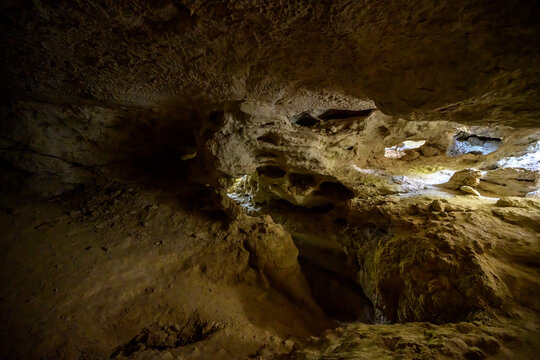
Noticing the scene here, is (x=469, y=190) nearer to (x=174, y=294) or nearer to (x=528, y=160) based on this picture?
(x=528, y=160)

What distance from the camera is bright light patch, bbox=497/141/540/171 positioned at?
4.07m

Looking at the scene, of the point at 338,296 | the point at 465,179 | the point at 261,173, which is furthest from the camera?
the point at 338,296

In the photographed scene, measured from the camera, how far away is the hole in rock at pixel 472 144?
14.1 ft

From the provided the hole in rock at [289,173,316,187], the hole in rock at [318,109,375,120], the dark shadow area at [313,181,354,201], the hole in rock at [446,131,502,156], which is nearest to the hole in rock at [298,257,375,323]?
the dark shadow area at [313,181,354,201]

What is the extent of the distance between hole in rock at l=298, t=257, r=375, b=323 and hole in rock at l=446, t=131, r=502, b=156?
3752 millimetres

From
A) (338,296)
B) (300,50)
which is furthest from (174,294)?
(338,296)

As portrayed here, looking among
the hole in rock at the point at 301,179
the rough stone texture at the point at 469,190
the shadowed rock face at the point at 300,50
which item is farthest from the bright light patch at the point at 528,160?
the hole in rock at the point at 301,179

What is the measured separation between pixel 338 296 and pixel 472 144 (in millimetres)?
4518

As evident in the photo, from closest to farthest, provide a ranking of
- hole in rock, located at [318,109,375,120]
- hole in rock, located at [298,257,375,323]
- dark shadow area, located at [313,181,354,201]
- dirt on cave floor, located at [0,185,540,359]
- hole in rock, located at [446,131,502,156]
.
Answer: dirt on cave floor, located at [0,185,540,359]
hole in rock, located at [318,109,375,120]
hole in rock, located at [446,131,502,156]
dark shadow area, located at [313,181,354,201]
hole in rock, located at [298,257,375,323]

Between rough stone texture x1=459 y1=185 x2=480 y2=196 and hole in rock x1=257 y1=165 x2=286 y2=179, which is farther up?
rough stone texture x1=459 y1=185 x2=480 y2=196

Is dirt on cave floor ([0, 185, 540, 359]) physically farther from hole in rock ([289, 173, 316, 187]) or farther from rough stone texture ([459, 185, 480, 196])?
hole in rock ([289, 173, 316, 187])

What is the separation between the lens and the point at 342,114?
3809mm

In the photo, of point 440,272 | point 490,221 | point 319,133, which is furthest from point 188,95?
point 490,221

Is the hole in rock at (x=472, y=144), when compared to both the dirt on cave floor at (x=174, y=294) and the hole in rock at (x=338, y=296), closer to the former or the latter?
the dirt on cave floor at (x=174, y=294)
